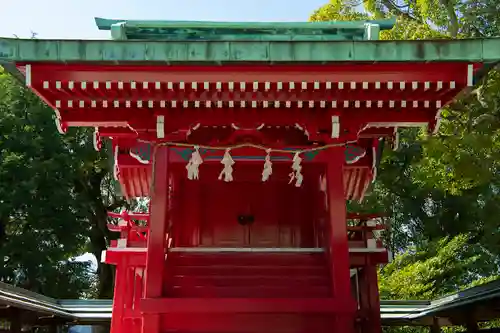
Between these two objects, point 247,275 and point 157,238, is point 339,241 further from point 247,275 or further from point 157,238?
point 157,238

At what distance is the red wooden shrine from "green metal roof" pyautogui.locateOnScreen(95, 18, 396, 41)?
1.81 metres

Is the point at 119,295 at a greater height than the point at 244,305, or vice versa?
the point at 244,305

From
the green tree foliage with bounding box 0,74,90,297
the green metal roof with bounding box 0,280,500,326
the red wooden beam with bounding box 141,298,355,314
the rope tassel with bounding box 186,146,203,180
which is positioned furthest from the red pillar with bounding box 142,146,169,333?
the green tree foliage with bounding box 0,74,90,297

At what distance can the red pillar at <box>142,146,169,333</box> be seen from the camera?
6.86m

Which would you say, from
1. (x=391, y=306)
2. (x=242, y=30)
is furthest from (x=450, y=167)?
(x=242, y=30)

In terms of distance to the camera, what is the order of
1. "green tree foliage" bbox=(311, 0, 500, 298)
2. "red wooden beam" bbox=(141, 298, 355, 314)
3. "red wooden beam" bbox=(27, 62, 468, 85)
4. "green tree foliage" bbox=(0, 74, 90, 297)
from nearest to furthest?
1. "red wooden beam" bbox=(27, 62, 468, 85)
2. "red wooden beam" bbox=(141, 298, 355, 314)
3. "green tree foliage" bbox=(311, 0, 500, 298)
4. "green tree foliage" bbox=(0, 74, 90, 297)

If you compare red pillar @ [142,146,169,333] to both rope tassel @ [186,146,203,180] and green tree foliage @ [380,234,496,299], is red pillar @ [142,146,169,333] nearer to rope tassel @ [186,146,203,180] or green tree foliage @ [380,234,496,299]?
rope tassel @ [186,146,203,180]

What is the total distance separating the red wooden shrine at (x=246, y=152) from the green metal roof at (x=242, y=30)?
181 cm

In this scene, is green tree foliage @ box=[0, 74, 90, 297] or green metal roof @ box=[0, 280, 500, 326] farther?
green tree foliage @ box=[0, 74, 90, 297]

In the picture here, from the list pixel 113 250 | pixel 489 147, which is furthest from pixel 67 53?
pixel 489 147

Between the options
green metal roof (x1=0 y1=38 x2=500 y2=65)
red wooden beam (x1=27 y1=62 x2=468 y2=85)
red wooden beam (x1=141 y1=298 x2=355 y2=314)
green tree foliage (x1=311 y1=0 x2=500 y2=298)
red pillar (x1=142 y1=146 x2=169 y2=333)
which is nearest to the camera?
green metal roof (x1=0 y1=38 x2=500 y2=65)

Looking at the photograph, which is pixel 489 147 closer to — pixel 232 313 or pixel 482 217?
pixel 482 217

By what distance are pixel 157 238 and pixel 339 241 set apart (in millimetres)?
2541

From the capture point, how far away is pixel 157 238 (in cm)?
713
